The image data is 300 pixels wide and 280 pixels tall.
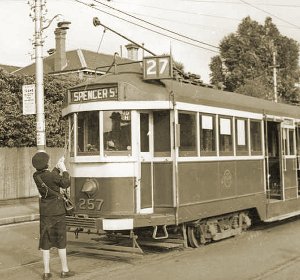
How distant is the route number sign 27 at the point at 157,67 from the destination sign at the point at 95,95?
693mm

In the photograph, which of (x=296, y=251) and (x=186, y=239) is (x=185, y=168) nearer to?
(x=186, y=239)

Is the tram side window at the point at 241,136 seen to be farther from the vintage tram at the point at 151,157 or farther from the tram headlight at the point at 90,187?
the tram headlight at the point at 90,187

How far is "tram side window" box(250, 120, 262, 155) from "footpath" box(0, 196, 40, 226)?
7214mm

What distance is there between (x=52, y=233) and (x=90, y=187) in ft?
4.15

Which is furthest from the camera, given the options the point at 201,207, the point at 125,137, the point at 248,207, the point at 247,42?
the point at 247,42

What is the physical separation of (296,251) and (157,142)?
9.92 ft

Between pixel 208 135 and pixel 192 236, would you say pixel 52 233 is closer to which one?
pixel 192 236

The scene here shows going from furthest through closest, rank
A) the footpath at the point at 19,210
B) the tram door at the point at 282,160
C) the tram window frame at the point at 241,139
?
the footpath at the point at 19,210, the tram door at the point at 282,160, the tram window frame at the point at 241,139

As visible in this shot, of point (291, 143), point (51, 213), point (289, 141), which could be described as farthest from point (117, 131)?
point (291, 143)

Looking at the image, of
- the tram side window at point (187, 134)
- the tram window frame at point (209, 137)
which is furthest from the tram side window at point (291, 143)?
the tram side window at point (187, 134)

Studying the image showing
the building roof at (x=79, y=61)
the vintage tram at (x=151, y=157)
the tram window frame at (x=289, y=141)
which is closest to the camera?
the vintage tram at (x=151, y=157)

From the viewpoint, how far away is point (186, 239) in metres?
9.55

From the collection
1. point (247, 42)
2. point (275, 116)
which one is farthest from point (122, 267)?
point (247, 42)

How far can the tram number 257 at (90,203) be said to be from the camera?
28.1 ft
